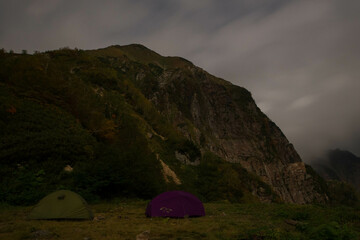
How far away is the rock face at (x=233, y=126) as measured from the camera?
114 m

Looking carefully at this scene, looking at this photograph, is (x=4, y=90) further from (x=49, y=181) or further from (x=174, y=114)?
(x=174, y=114)

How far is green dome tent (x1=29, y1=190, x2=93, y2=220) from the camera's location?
1273 cm

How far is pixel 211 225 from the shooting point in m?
11.7

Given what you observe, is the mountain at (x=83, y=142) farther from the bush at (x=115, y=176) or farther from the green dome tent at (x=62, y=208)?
the green dome tent at (x=62, y=208)

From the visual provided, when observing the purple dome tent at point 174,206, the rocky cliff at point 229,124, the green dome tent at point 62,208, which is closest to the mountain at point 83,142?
the green dome tent at point 62,208

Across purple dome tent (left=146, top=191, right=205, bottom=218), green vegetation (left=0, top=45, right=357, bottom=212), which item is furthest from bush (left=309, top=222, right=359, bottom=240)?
purple dome tent (left=146, top=191, right=205, bottom=218)

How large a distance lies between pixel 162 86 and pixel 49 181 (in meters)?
100

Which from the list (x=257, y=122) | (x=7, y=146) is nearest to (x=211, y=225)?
(x=7, y=146)

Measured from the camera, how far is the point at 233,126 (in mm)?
150375

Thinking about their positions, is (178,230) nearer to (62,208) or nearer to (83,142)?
(62,208)

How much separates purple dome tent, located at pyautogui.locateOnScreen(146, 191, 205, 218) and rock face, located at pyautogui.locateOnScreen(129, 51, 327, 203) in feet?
263

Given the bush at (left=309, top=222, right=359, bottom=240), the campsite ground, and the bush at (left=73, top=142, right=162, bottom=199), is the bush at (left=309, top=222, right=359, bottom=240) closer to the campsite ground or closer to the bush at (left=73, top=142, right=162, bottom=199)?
the campsite ground

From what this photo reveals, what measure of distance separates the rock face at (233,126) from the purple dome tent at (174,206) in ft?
263

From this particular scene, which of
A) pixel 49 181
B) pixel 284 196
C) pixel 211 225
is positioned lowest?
pixel 284 196
